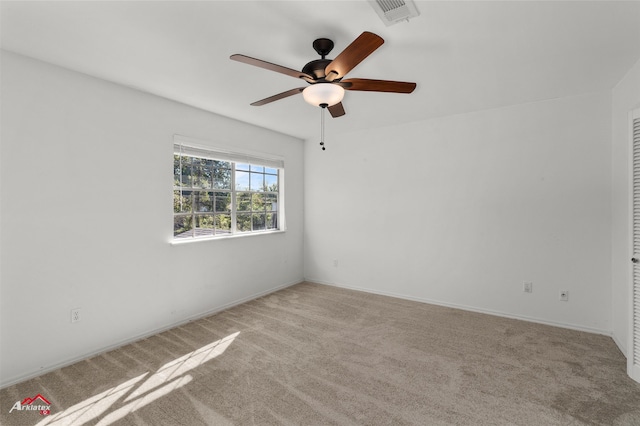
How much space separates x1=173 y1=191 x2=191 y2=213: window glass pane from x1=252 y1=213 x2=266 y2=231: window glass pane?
41.8 inches

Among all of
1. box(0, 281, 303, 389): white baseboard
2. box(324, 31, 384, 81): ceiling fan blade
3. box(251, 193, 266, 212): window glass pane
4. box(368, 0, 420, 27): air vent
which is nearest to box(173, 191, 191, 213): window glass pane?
box(251, 193, 266, 212): window glass pane

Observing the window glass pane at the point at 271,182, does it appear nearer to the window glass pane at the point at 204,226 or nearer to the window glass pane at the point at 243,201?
the window glass pane at the point at 243,201

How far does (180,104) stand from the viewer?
3234 mm

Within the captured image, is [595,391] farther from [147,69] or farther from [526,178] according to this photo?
[147,69]

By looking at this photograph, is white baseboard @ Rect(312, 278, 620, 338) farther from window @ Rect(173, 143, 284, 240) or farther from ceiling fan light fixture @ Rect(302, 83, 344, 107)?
ceiling fan light fixture @ Rect(302, 83, 344, 107)

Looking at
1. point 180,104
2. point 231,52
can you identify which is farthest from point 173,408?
point 180,104

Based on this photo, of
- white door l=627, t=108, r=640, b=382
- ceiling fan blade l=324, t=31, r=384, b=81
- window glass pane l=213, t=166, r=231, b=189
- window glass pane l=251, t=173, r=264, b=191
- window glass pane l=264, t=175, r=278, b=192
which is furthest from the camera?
window glass pane l=264, t=175, r=278, b=192

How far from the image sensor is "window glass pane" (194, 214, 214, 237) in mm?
3520

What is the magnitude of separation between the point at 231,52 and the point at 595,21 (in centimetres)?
238

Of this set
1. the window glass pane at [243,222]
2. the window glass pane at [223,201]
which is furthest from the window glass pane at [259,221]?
the window glass pane at [223,201]

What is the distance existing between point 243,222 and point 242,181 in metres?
0.58

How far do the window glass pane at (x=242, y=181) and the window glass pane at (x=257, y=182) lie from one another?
4.8 inches

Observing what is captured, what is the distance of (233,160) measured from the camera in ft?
12.6

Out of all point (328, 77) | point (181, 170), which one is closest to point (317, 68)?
point (328, 77)
